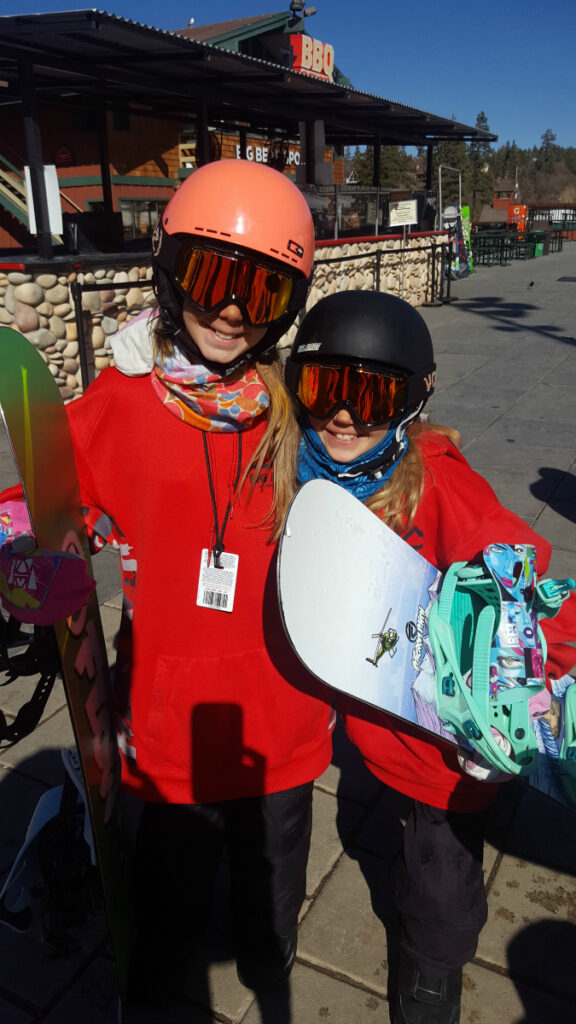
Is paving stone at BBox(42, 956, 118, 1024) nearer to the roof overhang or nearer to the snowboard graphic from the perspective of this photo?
the roof overhang

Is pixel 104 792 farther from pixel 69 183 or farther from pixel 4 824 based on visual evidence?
pixel 69 183

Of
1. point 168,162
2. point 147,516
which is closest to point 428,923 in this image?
point 147,516

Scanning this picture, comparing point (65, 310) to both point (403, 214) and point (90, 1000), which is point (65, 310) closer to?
point (90, 1000)

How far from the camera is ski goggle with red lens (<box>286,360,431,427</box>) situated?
1.70m

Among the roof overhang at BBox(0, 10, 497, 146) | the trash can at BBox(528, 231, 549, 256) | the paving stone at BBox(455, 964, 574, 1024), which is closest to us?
the paving stone at BBox(455, 964, 574, 1024)

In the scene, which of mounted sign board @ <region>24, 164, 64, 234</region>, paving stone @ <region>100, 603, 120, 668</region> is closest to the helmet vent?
paving stone @ <region>100, 603, 120, 668</region>

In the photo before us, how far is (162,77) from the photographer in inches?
430

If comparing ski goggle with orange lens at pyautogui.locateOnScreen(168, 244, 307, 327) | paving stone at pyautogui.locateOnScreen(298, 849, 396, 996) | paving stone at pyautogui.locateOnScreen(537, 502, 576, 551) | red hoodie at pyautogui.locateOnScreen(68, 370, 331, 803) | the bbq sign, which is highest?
the bbq sign

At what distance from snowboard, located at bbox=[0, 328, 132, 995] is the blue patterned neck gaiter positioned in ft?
1.84

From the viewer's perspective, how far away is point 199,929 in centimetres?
201

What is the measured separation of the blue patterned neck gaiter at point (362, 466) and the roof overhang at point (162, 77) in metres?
6.85

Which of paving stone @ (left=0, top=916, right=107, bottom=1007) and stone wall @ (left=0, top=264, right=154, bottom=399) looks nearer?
paving stone @ (left=0, top=916, right=107, bottom=1007)

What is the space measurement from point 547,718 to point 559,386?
8329 millimetres

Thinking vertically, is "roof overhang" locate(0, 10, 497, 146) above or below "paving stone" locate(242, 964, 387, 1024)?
above
